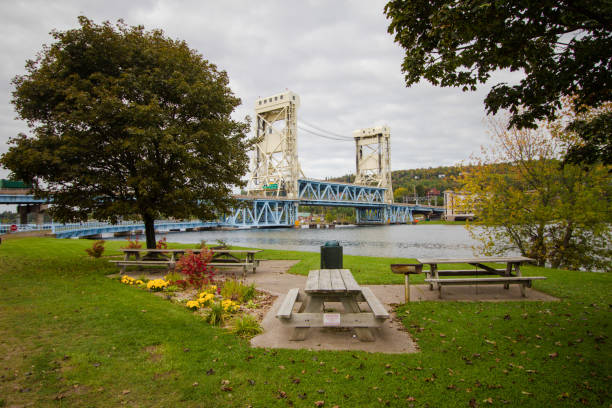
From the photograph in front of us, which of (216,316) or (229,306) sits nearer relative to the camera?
(216,316)

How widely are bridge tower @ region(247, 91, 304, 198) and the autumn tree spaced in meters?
48.1

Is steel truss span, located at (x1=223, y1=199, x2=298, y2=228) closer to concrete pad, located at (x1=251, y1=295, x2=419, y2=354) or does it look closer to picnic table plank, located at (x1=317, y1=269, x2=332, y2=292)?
picnic table plank, located at (x1=317, y1=269, x2=332, y2=292)

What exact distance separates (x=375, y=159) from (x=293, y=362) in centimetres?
9573

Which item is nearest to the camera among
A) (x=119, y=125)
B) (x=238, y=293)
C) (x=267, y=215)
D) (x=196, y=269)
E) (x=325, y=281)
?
(x=325, y=281)

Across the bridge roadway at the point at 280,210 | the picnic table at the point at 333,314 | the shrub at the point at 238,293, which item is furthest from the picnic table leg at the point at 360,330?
the bridge roadway at the point at 280,210

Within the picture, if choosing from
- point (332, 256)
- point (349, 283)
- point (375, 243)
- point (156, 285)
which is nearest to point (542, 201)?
point (332, 256)

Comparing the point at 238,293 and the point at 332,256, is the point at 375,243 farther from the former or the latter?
the point at 238,293

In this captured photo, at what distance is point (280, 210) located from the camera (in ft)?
204

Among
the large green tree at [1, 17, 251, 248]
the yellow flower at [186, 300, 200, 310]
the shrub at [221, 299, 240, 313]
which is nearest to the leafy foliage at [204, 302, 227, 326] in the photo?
the shrub at [221, 299, 240, 313]

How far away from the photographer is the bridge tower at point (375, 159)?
301 ft

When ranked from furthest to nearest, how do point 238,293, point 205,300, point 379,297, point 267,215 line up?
point 267,215 → point 379,297 → point 238,293 → point 205,300

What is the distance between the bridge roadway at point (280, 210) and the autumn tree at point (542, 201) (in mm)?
8779

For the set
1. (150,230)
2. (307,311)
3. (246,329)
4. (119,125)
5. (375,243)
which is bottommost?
(375,243)

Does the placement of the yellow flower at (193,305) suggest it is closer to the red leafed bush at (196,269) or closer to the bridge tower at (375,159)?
the red leafed bush at (196,269)
